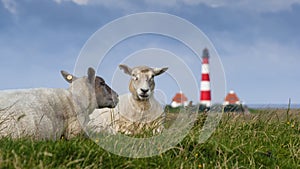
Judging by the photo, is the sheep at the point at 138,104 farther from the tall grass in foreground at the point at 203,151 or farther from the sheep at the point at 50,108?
the tall grass in foreground at the point at 203,151

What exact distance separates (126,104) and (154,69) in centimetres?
114

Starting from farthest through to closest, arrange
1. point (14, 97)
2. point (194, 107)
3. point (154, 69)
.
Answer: point (154, 69) → point (194, 107) → point (14, 97)

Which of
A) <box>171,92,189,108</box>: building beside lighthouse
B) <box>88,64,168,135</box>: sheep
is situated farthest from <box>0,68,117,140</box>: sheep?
<box>171,92,189,108</box>: building beside lighthouse

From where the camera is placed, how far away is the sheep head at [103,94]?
9.20 meters

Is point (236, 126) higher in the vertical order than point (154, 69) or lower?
lower

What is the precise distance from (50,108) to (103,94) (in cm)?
149

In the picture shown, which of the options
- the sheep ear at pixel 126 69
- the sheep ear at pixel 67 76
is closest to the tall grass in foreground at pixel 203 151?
the sheep ear at pixel 126 69

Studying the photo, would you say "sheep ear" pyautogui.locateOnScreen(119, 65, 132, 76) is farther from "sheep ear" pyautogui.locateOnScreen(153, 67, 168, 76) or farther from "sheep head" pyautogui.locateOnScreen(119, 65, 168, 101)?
"sheep ear" pyautogui.locateOnScreen(153, 67, 168, 76)

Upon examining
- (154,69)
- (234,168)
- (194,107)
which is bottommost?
(234,168)

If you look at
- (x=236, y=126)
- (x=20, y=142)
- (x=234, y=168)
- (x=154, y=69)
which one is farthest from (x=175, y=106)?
(x=20, y=142)

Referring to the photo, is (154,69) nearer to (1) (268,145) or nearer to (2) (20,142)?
(1) (268,145)

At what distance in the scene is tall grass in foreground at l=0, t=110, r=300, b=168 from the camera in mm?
4770

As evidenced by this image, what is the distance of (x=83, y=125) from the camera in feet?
28.2

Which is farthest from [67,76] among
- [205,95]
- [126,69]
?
[205,95]
